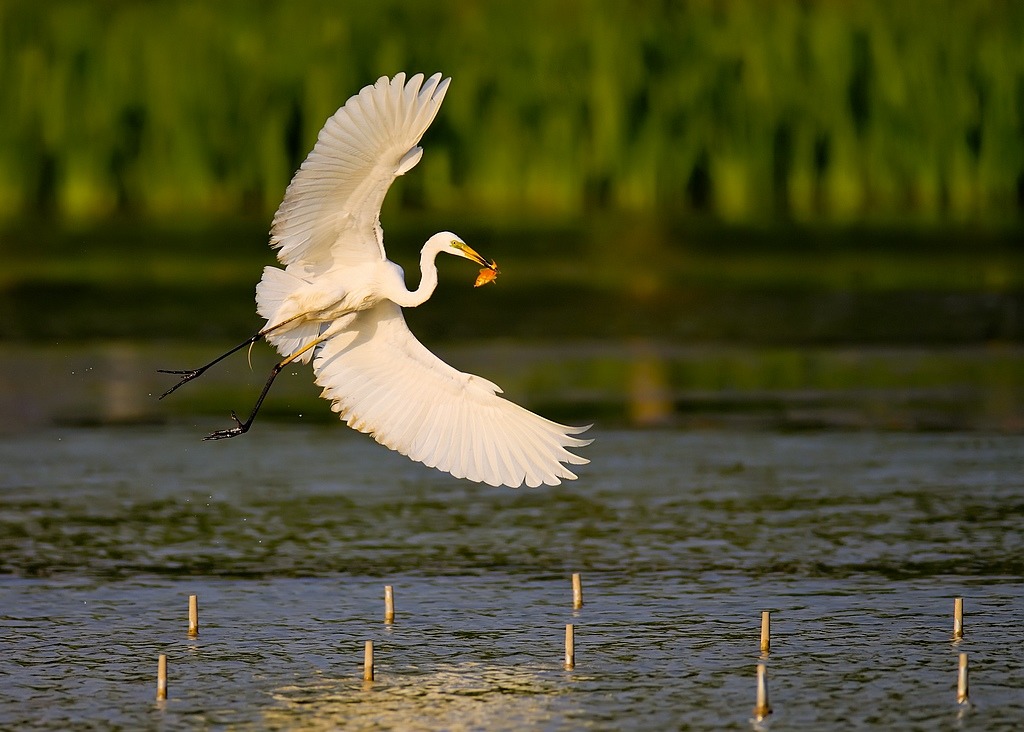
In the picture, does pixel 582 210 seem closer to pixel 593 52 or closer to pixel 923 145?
pixel 593 52

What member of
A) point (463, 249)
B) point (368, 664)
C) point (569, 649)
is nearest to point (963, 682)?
point (569, 649)

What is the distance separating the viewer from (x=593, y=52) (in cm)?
3644

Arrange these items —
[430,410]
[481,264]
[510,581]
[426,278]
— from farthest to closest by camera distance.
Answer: [510,581], [430,410], [426,278], [481,264]

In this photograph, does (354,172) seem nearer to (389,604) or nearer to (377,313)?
(377,313)

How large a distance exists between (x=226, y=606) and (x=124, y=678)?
185 centimetres

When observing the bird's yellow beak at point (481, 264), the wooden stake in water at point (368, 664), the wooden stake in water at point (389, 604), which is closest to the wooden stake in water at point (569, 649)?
the wooden stake in water at point (368, 664)

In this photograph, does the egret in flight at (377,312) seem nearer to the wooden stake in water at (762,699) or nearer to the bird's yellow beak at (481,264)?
the bird's yellow beak at (481,264)

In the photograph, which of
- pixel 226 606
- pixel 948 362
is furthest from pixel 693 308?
pixel 226 606

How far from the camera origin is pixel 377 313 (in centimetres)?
1267

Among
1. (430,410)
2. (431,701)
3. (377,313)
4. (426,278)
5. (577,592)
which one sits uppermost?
(426,278)

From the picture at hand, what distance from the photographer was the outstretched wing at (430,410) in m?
11.7

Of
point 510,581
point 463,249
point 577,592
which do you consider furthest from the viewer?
point 510,581

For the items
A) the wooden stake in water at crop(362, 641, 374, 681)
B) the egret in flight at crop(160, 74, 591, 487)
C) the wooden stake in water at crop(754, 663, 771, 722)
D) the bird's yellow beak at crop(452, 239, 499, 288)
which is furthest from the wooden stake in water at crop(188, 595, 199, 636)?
the wooden stake in water at crop(754, 663, 771, 722)

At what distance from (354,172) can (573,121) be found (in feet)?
78.4
